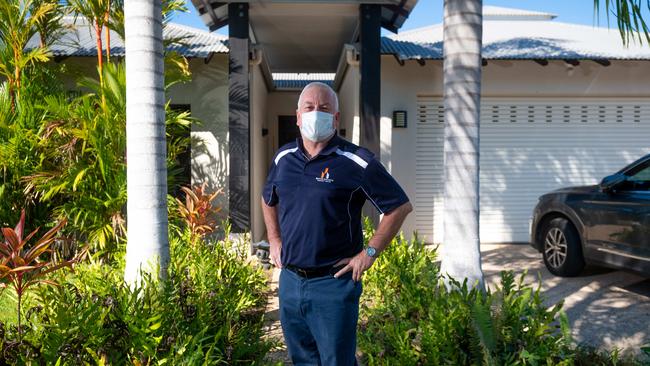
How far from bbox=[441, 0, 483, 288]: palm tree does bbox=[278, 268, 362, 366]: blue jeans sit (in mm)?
2016

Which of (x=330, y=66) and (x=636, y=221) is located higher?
(x=330, y=66)

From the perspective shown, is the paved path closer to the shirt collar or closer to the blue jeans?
the blue jeans

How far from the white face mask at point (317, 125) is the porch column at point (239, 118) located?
492 centimetres

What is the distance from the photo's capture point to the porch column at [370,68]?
7.57 meters

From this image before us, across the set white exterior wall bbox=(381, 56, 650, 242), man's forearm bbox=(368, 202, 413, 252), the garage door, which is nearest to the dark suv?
the garage door

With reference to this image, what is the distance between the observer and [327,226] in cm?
255

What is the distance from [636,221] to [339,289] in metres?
4.45

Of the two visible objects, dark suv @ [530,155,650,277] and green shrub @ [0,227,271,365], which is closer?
green shrub @ [0,227,271,365]

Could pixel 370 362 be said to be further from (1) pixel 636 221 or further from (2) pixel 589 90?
(2) pixel 589 90

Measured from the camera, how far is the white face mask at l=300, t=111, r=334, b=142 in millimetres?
2613

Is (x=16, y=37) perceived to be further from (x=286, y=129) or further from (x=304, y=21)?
(x=286, y=129)

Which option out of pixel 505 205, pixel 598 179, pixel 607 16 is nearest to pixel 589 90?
pixel 598 179

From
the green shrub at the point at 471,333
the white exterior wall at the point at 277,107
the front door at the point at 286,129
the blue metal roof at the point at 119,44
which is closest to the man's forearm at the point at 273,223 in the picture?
the green shrub at the point at 471,333

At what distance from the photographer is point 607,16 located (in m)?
2.85
